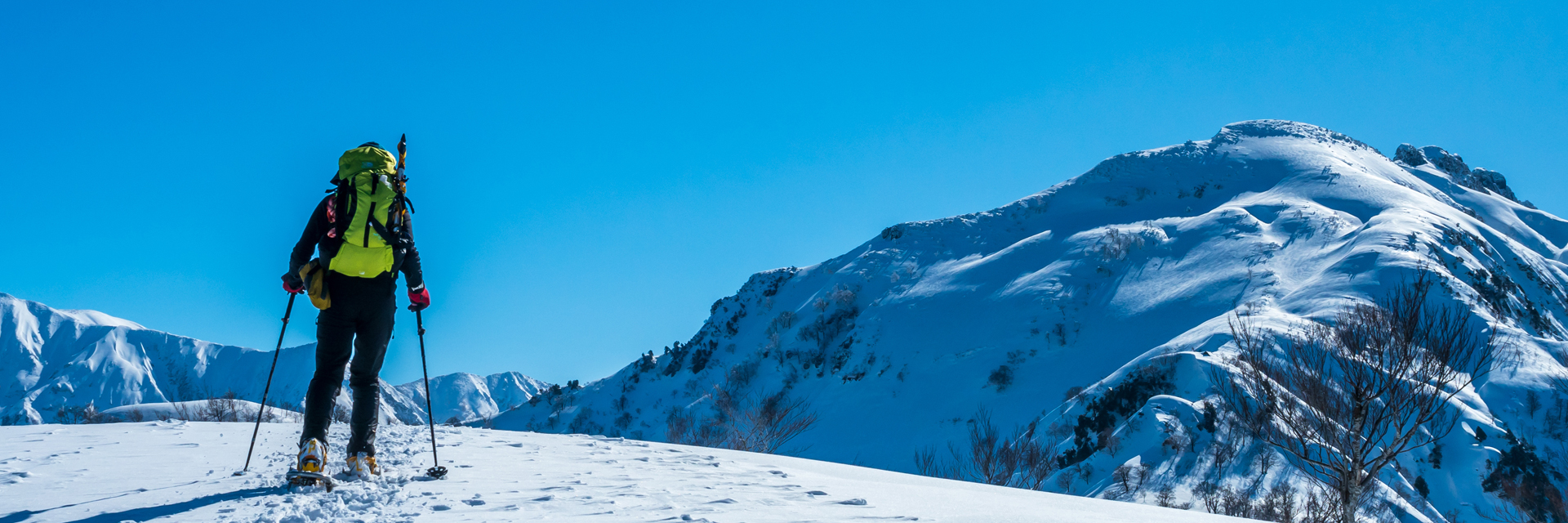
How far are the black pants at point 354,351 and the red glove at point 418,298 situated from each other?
0.41 metres

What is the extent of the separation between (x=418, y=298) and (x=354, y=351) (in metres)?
0.61

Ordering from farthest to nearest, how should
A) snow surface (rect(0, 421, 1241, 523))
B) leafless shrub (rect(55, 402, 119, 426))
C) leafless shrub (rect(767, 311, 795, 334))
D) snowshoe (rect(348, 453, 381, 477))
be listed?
1. leafless shrub (rect(767, 311, 795, 334))
2. leafless shrub (rect(55, 402, 119, 426))
3. snowshoe (rect(348, 453, 381, 477))
4. snow surface (rect(0, 421, 1241, 523))

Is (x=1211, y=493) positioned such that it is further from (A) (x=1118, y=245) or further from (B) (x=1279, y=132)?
(B) (x=1279, y=132)

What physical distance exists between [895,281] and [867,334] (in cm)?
1266

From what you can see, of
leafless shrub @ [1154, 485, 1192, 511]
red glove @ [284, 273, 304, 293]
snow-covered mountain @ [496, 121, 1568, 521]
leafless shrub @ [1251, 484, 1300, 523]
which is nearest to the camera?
red glove @ [284, 273, 304, 293]

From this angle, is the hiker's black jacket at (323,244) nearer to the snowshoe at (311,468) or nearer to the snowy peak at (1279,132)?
the snowshoe at (311,468)

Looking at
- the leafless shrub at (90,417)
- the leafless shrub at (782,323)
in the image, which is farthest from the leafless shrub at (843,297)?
the leafless shrub at (90,417)

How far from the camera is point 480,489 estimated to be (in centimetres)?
424

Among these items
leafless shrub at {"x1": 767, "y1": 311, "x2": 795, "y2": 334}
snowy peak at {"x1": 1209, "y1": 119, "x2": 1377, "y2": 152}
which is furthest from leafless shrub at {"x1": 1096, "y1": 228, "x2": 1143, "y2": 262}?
snowy peak at {"x1": 1209, "y1": 119, "x2": 1377, "y2": 152}

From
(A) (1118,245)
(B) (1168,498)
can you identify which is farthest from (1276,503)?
(A) (1118,245)

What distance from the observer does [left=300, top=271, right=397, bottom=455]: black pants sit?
4.48 metres

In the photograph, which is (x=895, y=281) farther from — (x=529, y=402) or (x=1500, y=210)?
(x=1500, y=210)

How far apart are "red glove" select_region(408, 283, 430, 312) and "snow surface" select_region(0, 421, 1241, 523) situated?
0.98 meters

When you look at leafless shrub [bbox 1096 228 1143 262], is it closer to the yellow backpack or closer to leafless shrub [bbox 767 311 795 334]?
leafless shrub [bbox 767 311 795 334]
